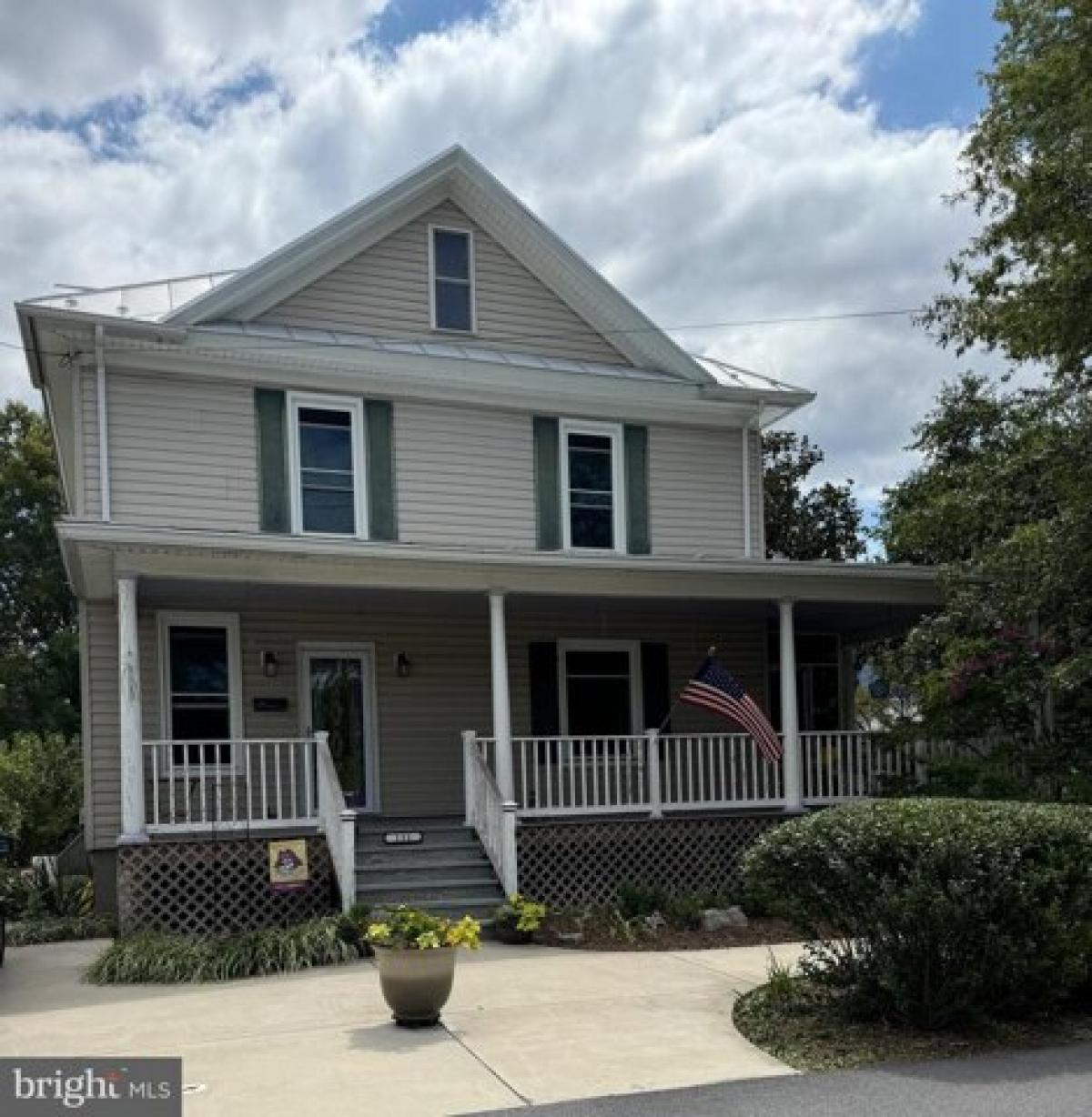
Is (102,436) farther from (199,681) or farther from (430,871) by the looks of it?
(430,871)

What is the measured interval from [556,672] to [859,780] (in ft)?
12.2

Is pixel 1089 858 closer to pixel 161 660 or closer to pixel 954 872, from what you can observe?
pixel 954 872

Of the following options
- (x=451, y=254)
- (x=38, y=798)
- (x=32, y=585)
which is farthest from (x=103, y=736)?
(x=32, y=585)

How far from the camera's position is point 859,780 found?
A: 13898mm

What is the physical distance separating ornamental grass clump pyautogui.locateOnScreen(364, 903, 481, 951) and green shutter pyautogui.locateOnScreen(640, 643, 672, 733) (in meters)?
7.92

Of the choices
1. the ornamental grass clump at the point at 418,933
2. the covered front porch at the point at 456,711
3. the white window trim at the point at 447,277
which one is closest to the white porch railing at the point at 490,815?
the covered front porch at the point at 456,711

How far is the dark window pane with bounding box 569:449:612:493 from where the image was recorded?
15250 millimetres

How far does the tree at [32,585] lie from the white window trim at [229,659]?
18.0m

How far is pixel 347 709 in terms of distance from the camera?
14047 millimetres

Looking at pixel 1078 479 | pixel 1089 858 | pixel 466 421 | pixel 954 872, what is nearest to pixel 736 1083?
pixel 954 872

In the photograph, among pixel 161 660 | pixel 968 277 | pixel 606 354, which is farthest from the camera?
pixel 606 354

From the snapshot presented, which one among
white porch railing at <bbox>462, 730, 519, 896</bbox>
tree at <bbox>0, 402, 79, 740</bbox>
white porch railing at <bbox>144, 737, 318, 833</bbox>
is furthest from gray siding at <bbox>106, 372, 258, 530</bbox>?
tree at <bbox>0, 402, 79, 740</bbox>

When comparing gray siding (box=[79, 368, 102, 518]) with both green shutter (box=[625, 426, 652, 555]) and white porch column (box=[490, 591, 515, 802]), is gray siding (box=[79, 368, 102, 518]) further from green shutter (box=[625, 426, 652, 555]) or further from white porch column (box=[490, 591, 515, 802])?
green shutter (box=[625, 426, 652, 555])

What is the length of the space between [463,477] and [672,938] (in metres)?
6.04
